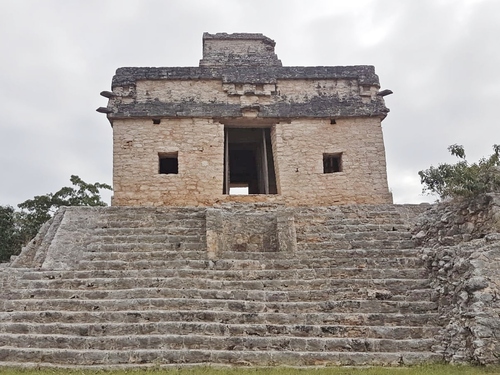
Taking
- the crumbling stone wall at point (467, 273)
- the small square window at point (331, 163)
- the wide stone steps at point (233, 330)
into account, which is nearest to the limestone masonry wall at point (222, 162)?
the small square window at point (331, 163)

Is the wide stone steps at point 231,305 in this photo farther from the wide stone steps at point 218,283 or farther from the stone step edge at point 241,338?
the stone step edge at point 241,338

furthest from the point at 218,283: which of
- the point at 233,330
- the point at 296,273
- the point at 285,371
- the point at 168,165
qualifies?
the point at 168,165

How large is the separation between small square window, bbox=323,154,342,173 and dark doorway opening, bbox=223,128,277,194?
5.58 feet

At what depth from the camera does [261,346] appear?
5973 mm

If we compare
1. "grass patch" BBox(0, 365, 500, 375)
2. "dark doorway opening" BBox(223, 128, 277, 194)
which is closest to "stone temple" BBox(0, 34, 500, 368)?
"grass patch" BBox(0, 365, 500, 375)

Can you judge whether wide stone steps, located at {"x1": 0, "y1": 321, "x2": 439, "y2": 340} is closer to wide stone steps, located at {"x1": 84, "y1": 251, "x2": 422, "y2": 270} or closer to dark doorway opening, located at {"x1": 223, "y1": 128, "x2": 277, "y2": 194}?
wide stone steps, located at {"x1": 84, "y1": 251, "x2": 422, "y2": 270}

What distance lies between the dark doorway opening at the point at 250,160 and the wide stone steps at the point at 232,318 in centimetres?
709

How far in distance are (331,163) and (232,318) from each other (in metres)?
7.62

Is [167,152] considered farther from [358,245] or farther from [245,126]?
[358,245]

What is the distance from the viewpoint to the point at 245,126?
13.3m

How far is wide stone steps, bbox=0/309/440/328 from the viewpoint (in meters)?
6.43

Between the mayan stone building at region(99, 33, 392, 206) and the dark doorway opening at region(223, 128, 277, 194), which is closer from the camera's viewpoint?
the mayan stone building at region(99, 33, 392, 206)

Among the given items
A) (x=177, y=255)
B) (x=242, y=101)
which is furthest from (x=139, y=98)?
(x=177, y=255)

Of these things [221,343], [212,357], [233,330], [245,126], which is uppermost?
[245,126]
